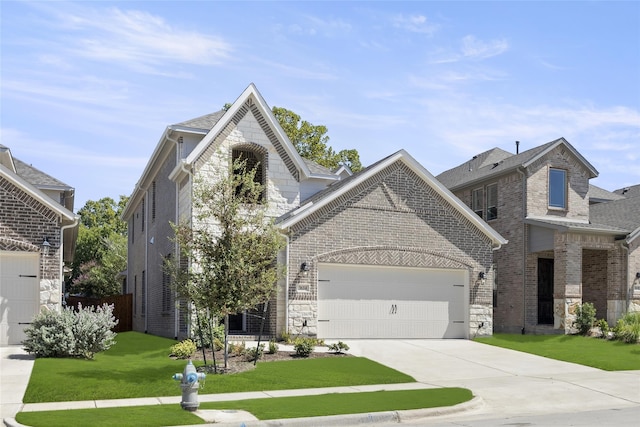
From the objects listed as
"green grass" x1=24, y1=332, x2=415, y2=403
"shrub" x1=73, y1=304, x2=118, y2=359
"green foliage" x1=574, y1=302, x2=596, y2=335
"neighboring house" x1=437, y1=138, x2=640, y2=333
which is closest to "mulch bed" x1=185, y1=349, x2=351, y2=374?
"green grass" x1=24, y1=332, x2=415, y2=403

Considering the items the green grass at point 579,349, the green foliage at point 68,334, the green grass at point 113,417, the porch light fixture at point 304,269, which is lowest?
the green grass at point 579,349

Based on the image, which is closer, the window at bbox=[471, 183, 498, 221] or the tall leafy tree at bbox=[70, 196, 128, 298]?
the window at bbox=[471, 183, 498, 221]

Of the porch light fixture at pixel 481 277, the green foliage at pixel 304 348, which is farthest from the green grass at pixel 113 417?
the porch light fixture at pixel 481 277

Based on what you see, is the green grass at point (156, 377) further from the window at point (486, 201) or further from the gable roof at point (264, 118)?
the window at point (486, 201)

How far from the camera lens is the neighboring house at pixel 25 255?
65.8 feet

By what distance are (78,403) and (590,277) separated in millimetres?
23027

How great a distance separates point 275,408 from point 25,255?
11060mm

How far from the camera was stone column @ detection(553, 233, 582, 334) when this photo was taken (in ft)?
86.2

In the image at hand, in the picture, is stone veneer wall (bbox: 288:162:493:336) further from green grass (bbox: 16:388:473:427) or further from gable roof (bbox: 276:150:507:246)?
green grass (bbox: 16:388:473:427)

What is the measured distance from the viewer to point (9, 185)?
20.1 m

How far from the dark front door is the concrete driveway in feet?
23.0

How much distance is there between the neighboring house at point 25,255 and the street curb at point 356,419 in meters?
9.24

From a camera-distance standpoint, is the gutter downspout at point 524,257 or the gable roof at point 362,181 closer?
the gable roof at point 362,181

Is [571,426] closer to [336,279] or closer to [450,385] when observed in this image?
[450,385]
